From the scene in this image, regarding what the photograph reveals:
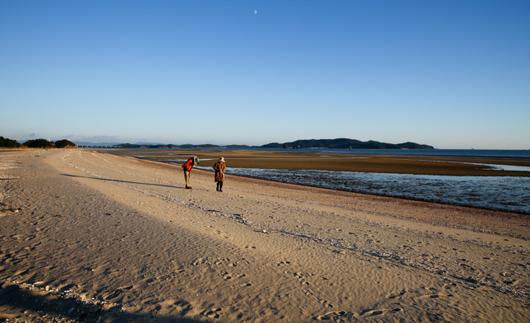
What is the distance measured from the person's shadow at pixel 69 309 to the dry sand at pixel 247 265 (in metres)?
0.02

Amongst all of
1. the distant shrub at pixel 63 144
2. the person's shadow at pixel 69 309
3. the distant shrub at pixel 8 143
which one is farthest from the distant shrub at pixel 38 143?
the person's shadow at pixel 69 309

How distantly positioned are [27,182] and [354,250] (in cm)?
1881

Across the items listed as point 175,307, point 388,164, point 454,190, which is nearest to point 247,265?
point 175,307

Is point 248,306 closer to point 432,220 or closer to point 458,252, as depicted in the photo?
point 458,252

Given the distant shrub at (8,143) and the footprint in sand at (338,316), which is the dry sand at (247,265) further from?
the distant shrub at (8,143)

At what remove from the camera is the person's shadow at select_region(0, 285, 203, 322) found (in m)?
4.77

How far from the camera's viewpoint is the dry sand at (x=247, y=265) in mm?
5199

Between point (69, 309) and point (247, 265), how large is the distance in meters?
3.30

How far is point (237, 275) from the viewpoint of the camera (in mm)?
→ 6371

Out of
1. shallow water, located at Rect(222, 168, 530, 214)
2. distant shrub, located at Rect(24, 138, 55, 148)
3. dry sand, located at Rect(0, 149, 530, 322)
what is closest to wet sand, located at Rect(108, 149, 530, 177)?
shallow water, located at Rect(222, 168, 530, 214)

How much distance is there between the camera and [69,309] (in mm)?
4941

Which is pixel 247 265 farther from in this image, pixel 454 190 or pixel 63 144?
pixel 63 144

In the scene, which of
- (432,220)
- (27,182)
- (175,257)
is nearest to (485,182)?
(432,220)

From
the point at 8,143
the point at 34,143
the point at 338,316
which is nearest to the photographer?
the point at 338,316
